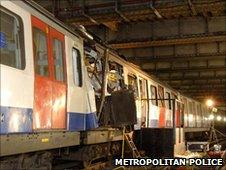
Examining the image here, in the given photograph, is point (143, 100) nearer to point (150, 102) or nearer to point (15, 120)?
point (150, 102)

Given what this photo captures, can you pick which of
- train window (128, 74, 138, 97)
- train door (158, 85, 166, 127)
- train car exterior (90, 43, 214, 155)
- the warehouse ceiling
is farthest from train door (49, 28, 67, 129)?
train door (158, 85, 166, 127)

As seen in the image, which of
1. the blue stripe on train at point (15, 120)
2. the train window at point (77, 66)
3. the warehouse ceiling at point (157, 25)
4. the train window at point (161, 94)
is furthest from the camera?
the train window at point (161, 94)

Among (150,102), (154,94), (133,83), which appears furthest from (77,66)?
(154,94)

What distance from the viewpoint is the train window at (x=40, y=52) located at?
6637mm

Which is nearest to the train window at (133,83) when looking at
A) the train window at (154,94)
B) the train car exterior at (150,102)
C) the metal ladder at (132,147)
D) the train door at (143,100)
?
the train car exterior at (150,102)

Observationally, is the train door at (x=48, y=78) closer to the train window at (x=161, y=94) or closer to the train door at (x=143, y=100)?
the train door at (x=143, y=100)

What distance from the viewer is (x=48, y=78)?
22.5 feet

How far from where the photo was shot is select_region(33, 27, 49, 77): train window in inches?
261

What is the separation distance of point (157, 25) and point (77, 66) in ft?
24.4

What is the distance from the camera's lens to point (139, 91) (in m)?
13.2

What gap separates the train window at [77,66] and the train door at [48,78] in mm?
599

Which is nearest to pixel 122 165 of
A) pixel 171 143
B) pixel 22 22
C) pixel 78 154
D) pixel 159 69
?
pixel 78 154

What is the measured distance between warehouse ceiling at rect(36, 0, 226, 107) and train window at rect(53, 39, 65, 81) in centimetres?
201

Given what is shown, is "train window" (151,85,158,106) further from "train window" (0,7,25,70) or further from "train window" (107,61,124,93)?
"train window" (0,7,25,70)
